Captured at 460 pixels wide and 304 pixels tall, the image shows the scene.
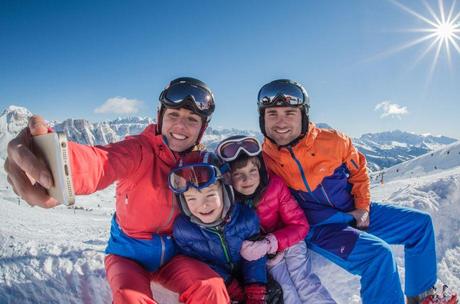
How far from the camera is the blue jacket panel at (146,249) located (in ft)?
10.2

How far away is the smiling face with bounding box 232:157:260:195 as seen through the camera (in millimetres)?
3625

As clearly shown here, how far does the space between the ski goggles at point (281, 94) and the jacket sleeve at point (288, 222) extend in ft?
3.81

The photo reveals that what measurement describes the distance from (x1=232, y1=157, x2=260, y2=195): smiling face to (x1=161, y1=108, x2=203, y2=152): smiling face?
654 mm

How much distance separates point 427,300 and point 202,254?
2.68 meters

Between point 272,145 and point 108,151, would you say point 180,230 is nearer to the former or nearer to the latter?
point 108,151

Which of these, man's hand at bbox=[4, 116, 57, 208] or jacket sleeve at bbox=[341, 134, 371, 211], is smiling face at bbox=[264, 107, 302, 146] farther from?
man's hand at bbox=[4, 116, 57, 208]

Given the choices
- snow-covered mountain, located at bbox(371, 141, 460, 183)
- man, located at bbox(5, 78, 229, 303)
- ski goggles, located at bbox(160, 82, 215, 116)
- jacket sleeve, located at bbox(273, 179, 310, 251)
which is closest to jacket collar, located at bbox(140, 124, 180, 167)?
man, located at bbox(5, 78, 229, 303)

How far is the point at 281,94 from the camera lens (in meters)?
4.34

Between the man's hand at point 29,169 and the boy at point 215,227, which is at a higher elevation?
the man's hand at point 29,169

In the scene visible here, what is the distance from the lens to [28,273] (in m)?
3.50

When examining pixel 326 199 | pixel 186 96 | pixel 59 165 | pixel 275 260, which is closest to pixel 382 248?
pixel 326 199

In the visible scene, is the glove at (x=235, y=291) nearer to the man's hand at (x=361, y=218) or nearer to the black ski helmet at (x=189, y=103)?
the black ski helmet at (x=189, y=103)

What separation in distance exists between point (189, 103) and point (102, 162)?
1.48 meters

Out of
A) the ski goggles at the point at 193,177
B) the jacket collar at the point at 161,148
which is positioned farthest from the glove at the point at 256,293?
the jacket collar at the point at 161,148
